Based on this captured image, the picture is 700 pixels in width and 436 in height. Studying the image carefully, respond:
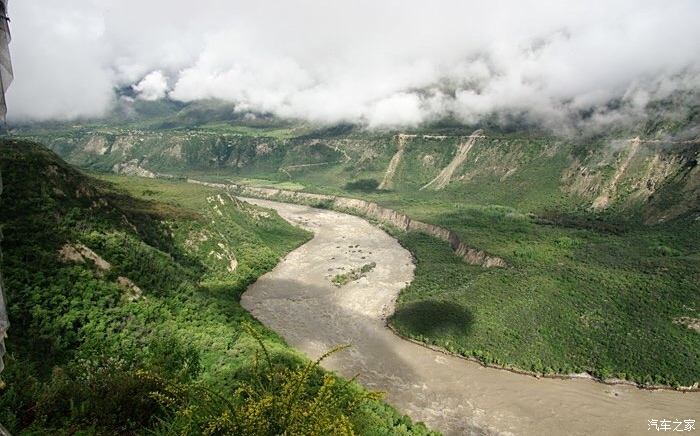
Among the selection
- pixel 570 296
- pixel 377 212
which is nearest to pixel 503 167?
pixel 377 212

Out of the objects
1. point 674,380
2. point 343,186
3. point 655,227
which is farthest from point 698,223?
point 343,186

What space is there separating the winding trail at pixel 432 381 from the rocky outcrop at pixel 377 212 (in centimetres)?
1321

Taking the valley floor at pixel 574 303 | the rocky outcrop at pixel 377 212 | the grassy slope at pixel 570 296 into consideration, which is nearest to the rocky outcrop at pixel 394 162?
the rocky outcrop at pixel 377 212

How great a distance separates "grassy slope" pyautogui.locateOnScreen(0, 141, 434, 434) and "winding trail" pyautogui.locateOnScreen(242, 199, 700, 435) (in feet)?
24.4

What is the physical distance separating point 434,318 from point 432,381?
11465mm

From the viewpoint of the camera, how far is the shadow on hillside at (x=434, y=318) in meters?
54.8

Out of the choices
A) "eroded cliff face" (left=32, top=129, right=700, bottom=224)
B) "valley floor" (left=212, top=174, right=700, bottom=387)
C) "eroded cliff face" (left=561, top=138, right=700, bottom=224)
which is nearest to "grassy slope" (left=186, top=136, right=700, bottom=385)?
"valley floor" (left=212, top=174, right=700, bottom=387)

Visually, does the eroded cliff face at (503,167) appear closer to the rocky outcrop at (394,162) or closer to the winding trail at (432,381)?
the rocky outcrop at (394,162)

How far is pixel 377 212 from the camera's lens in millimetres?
124250

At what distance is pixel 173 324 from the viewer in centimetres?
3994

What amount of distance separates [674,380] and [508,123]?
11722 centimetres

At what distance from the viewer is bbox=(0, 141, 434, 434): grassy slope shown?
16.1 metres

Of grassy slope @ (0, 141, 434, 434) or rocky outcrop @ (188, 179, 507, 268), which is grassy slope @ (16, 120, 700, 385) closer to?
rocky outcrop @ (188, 179, 507, 268)

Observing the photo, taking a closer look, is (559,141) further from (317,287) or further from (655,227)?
(317,287)
